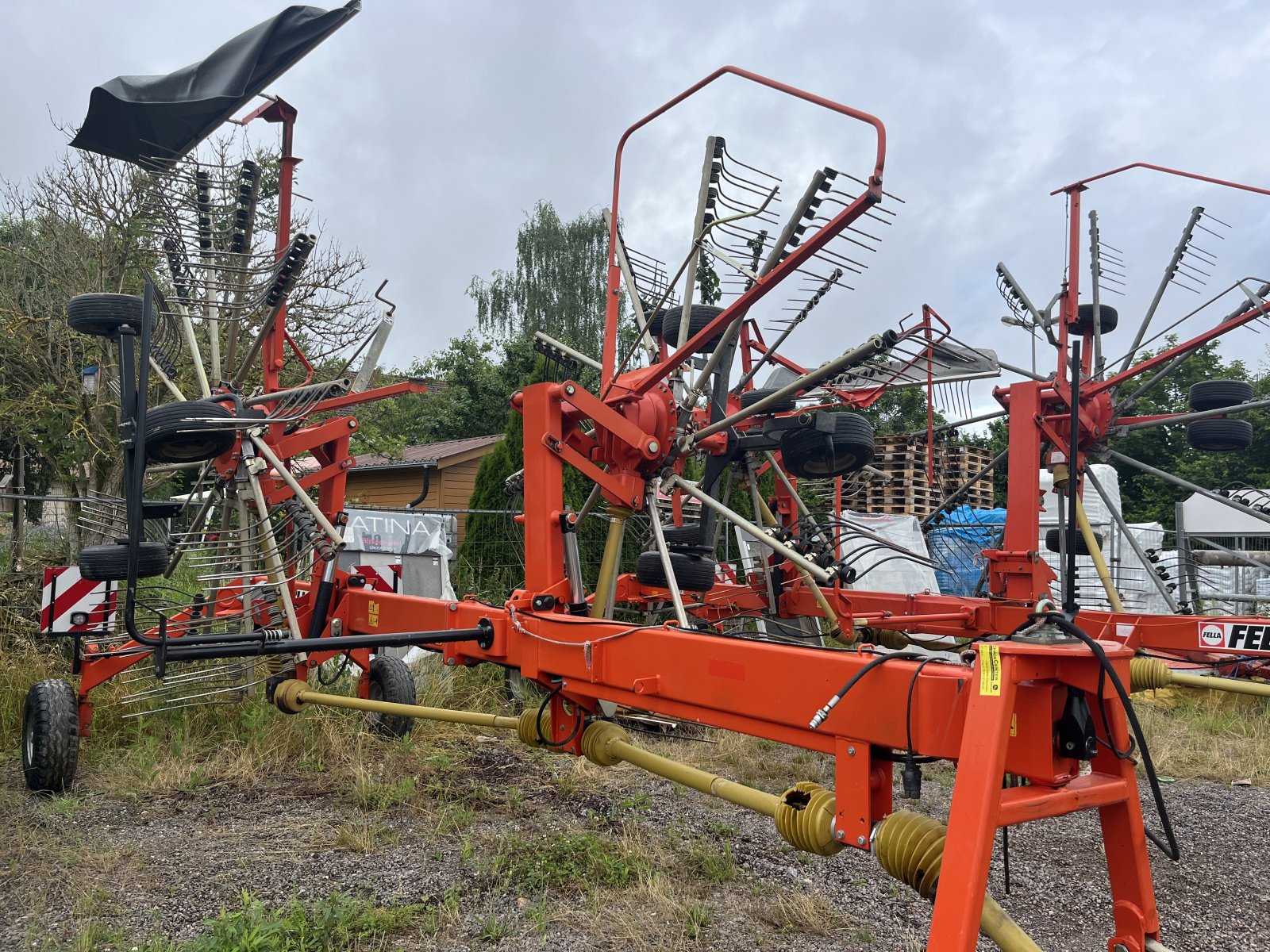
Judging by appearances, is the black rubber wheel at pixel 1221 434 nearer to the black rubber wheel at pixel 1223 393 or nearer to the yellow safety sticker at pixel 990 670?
the black rubber wheel at pixel 1223 393

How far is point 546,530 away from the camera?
12.6 feet

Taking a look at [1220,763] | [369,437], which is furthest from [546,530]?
[369,437]

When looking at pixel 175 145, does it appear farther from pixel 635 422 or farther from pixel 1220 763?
pixel 1220 763

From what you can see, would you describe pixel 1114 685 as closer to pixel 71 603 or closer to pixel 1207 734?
pixel 71 603

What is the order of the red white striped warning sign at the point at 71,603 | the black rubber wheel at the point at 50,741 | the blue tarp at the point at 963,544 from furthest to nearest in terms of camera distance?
the blue tarp at the point at 963,544
the red white striped warning sign at the point at 71,603
the black rubber wheel at the point at 50,741

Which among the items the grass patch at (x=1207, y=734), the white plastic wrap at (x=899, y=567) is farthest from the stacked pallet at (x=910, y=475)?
the grass patch at (x=1207, y=734)

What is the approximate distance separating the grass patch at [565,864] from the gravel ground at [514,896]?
0.09 metres

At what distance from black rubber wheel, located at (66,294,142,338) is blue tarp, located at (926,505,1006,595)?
15.0 ft

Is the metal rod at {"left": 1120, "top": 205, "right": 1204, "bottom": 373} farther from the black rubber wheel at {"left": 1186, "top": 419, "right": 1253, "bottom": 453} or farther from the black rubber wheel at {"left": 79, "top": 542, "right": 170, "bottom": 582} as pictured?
the black rubber wheel at {"left": 79, "top": 542, "right": 170, "bottom": 582}

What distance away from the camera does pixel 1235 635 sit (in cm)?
472

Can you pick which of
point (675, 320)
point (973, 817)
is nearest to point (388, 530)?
point (675, 320)

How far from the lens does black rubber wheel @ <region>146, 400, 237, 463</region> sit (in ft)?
13.8

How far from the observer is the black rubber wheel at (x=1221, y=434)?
5895 millimetres

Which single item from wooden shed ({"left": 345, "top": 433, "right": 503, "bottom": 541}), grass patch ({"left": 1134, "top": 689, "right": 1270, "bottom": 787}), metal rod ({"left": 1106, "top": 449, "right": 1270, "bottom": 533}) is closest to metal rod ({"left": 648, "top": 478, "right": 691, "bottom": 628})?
metal rod ({"left": 1106, "top": 449, "right": 1270, "bottom": 533})
